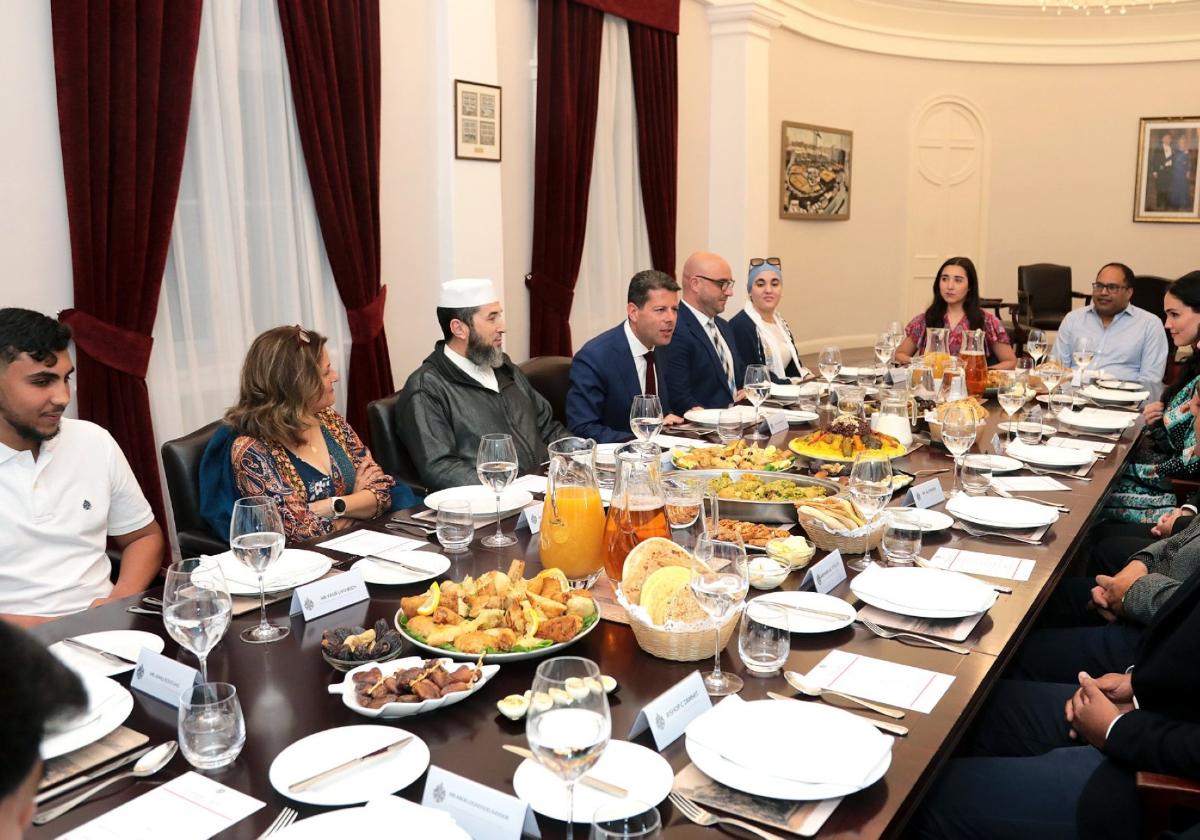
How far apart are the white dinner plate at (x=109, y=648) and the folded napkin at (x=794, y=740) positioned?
0.82 meters

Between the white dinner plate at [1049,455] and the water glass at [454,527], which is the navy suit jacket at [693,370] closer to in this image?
the white dinner plate at [1049,455]

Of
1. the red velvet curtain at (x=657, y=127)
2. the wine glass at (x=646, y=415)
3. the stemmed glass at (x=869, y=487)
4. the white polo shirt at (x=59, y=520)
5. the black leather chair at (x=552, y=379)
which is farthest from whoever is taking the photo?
the red velvet curtain at (x=657, y=127)

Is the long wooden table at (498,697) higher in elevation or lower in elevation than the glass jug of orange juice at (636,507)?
lower

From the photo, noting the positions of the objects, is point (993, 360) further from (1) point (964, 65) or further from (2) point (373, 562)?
(1) point (964, 65)

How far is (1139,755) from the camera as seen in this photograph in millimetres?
1559

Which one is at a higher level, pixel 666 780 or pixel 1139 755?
pixel 666 780

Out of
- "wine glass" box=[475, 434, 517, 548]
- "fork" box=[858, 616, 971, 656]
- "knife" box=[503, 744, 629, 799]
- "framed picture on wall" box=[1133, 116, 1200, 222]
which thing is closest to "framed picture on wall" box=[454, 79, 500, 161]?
"wine glass" box=[475, 434, 517, 548]

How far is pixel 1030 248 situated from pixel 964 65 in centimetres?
189

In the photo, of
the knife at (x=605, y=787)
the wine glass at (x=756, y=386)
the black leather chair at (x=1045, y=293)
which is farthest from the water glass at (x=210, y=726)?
the black leather chair at (x=1045, y=293)

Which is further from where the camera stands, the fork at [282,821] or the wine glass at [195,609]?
the wine glass at [195,609]

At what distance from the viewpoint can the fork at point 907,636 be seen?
156 centimetres

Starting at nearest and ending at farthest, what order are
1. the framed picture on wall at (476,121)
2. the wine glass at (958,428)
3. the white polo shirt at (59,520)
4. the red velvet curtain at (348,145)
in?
the white polo shirt at (59,520)
the wine glass at (958,428)
the red velvet curtain at (348,145)
the framed picture on wall at (476,121)

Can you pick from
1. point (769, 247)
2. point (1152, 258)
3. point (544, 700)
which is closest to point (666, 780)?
point (544, 700)

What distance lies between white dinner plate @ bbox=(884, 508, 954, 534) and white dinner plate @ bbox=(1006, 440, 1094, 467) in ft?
2.49
